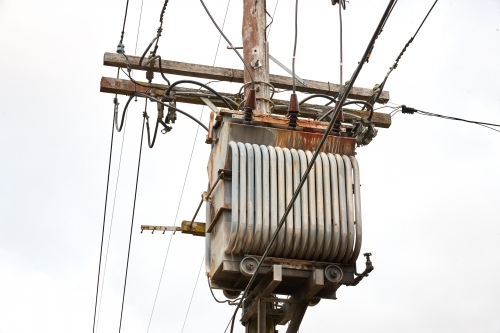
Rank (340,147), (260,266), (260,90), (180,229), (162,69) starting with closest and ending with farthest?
(260,266)
(340,147)
(260,90)
(162,69)
(180,229)

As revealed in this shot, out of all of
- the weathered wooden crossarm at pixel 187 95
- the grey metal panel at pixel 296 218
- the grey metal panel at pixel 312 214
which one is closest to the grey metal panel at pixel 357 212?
the grey metal panel at pixel 312 214

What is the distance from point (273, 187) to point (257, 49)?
2.28 meters

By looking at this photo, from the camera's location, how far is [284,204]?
8.98m

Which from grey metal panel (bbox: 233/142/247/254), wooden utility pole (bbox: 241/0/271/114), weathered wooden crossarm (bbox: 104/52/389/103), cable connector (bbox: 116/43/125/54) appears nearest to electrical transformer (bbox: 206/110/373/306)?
grey metal panel (bbox: 233/142/247/254)

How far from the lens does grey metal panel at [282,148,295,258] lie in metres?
8.90

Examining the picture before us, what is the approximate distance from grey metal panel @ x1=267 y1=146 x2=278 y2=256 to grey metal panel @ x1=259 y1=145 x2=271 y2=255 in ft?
0.10

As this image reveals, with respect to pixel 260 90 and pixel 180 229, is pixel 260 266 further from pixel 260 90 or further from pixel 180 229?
pixel 180 229

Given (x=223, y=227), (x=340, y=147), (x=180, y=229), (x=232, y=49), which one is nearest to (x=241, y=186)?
(x=223, y=227)

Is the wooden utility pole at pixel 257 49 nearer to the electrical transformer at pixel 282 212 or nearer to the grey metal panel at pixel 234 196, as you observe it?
the electrical transformer at pixel 282 212

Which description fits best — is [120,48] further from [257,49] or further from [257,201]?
[257,201]

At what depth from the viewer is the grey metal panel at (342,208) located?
29.6ft

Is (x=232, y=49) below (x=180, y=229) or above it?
above

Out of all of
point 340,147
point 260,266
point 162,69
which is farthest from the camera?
point 162,69

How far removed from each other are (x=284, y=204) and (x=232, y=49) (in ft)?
9.12
